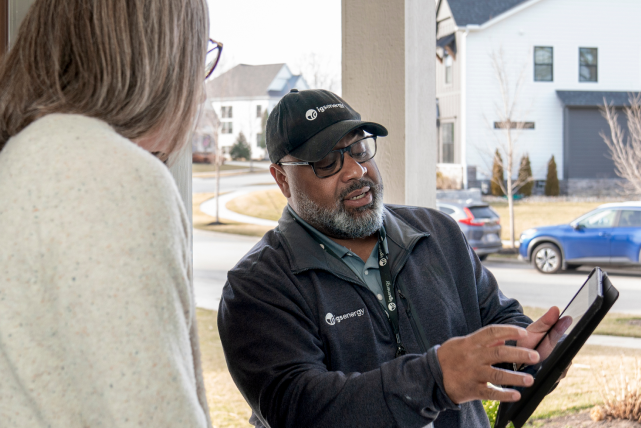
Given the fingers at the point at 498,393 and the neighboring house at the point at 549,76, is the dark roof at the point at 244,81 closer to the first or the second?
the fingers at the point at 498,393

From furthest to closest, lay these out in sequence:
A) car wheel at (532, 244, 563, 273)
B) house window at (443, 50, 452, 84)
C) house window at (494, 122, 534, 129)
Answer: house window at (443, 50, 452, 84) < house window at (494, 122, 534, 129) < car wheel at (532, 244, 563, 273)

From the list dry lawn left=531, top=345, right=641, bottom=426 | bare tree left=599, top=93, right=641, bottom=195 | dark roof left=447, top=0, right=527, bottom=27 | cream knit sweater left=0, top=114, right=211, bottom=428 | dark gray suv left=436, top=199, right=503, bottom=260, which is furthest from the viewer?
dark roof left=447, top=0, right=527, bottom=27

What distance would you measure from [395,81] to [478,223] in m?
5.26

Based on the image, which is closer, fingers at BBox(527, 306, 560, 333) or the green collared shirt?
fingers at BBox(527, 306, 560, 333)

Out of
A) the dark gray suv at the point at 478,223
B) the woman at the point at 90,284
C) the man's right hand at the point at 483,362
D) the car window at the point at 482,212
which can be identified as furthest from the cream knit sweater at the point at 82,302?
the car window at the point at 482,212

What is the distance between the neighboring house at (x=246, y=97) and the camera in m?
4.22

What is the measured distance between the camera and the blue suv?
226 inches

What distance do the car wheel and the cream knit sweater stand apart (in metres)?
6.30

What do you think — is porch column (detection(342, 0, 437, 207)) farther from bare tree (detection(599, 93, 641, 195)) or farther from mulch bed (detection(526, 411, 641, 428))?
bare tree (detection(599, 93, 641, 195))

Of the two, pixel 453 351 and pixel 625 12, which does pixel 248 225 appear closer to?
pixel 453 351

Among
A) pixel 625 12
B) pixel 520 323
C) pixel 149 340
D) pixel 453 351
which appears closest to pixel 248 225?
pixel 520 323

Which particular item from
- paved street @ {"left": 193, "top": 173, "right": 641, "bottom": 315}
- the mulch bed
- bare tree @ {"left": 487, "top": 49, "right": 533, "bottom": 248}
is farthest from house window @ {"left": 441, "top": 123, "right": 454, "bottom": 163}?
the mulch bed

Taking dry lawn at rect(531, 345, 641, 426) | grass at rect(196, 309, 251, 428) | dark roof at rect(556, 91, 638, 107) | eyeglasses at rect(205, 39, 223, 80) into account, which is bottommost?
dry lawn at rect(531, 345, 641, 426)

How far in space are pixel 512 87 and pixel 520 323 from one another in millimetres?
10015
